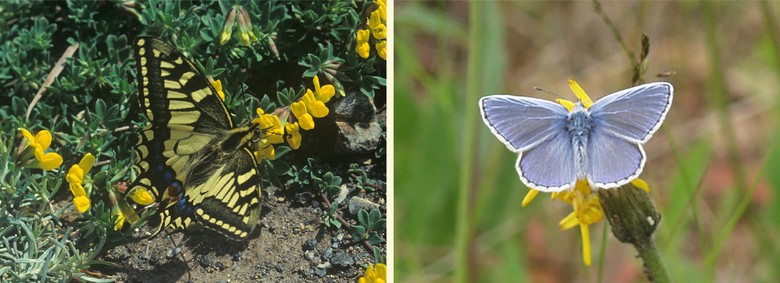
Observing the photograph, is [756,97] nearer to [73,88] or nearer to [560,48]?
[560,48]

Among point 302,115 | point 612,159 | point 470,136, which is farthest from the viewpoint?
point 302,115

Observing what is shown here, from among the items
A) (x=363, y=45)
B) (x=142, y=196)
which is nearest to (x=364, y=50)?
(x=363, y=45)

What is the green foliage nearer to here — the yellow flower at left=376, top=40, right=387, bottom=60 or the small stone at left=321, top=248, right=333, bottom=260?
the small stone at left=321, top=248, right=333, bottom=260

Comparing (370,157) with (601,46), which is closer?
(370,157)

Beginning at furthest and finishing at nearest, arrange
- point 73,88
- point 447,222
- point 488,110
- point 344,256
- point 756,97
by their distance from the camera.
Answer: point 756,97, point 447,222, point 73,88, point 344,256, point 488,110

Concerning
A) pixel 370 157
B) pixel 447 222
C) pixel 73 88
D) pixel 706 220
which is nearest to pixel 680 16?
pixel 706 220

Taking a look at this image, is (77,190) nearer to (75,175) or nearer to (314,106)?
(75,175)

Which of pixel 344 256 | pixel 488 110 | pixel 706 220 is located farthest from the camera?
pixel 706 220

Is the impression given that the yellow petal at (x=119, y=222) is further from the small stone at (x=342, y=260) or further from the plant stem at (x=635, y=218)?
the plant stem at (x=635, y=218)

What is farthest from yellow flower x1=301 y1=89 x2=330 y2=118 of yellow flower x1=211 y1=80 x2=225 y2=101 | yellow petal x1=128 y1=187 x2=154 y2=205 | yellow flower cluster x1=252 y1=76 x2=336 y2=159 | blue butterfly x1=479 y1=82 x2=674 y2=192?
blue butterfly x1=479 y1=82 x2=674 y2=192
